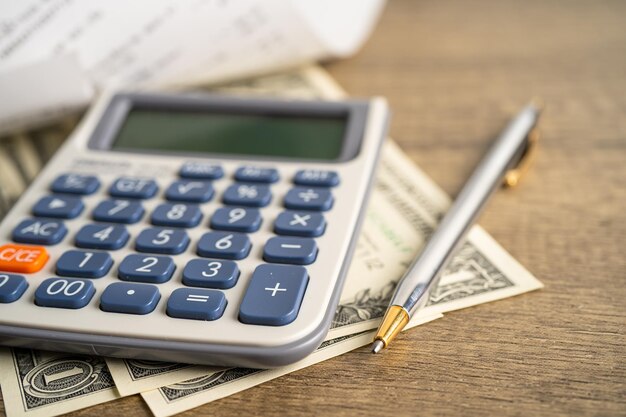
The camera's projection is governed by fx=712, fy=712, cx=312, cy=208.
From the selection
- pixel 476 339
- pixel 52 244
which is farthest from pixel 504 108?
pixel 52 244

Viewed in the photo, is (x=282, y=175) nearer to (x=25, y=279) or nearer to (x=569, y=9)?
(x=25, y=279)

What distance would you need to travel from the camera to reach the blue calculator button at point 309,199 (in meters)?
0.47

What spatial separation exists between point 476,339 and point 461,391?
0.04 metres

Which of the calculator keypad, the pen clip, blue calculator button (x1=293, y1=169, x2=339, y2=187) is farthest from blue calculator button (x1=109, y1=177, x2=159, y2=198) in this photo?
the pen clip

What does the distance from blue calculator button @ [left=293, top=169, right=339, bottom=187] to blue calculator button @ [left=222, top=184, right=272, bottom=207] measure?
0.08 feet

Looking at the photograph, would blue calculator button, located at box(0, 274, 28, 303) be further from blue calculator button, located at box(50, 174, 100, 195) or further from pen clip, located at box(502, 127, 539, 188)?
pen clip, located at box(502, 127, 539, 188)

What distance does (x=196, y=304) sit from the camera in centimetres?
40

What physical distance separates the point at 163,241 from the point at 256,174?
9cm

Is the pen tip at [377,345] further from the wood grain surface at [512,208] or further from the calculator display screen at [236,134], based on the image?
the calculator display screen at [236,134]

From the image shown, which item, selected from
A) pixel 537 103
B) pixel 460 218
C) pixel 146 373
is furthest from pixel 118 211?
pixel 537 103

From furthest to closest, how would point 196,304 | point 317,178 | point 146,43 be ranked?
1. point 146,43
2. point 317,178
3. point 196,304

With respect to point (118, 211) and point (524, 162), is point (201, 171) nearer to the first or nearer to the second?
point (118, 211)

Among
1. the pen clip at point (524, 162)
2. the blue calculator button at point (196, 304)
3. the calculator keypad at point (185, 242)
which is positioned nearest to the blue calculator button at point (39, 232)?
the calculator keypad at point (185, 242)

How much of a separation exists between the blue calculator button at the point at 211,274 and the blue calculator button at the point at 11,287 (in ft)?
0.31
